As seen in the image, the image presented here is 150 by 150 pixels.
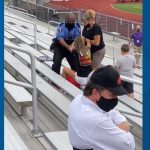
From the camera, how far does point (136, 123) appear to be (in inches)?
204

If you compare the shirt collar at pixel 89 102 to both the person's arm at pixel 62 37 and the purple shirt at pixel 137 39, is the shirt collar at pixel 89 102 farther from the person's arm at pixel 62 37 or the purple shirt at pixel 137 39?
the purple shirt at pixel 137 39

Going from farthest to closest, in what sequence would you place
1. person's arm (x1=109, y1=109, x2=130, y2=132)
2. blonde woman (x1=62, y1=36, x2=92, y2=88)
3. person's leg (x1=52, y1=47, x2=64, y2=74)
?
person's leg (x1=52, y1=47, x2=64, y2=74)
blonde woman (x1=62, y1=36, x2=92, y2=88)
person's arm (x1=109, y1=109, x2=130, y2=132)

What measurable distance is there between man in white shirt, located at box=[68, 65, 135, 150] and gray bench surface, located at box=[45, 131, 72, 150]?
4.94ft

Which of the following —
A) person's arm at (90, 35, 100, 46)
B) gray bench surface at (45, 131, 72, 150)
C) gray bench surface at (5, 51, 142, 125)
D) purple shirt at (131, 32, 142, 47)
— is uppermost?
person's arm at (90, 35, 100, 46)

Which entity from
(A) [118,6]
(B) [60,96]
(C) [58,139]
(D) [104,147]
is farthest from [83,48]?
(A) [118,6]

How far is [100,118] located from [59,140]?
1875mm

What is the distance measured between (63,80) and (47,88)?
1.67 ft

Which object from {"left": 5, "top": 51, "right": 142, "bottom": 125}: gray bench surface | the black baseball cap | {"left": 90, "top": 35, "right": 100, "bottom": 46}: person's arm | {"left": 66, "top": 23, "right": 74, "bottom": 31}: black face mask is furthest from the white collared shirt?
{"left": 66, "top": 23, "right": 74, "bottom": 31}: black face mask

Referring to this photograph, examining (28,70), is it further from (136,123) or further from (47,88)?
(136,123)

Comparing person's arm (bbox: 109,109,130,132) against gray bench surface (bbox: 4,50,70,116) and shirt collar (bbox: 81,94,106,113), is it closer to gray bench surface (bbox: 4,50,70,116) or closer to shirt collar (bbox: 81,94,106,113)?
shirt collar (bbox: 81,94,106,113)

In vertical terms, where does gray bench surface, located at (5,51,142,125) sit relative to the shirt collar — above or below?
below

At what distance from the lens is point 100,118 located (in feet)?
8.56

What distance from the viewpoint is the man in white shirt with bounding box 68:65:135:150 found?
2.62m

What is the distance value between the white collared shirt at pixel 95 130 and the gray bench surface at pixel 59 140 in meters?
1.49
